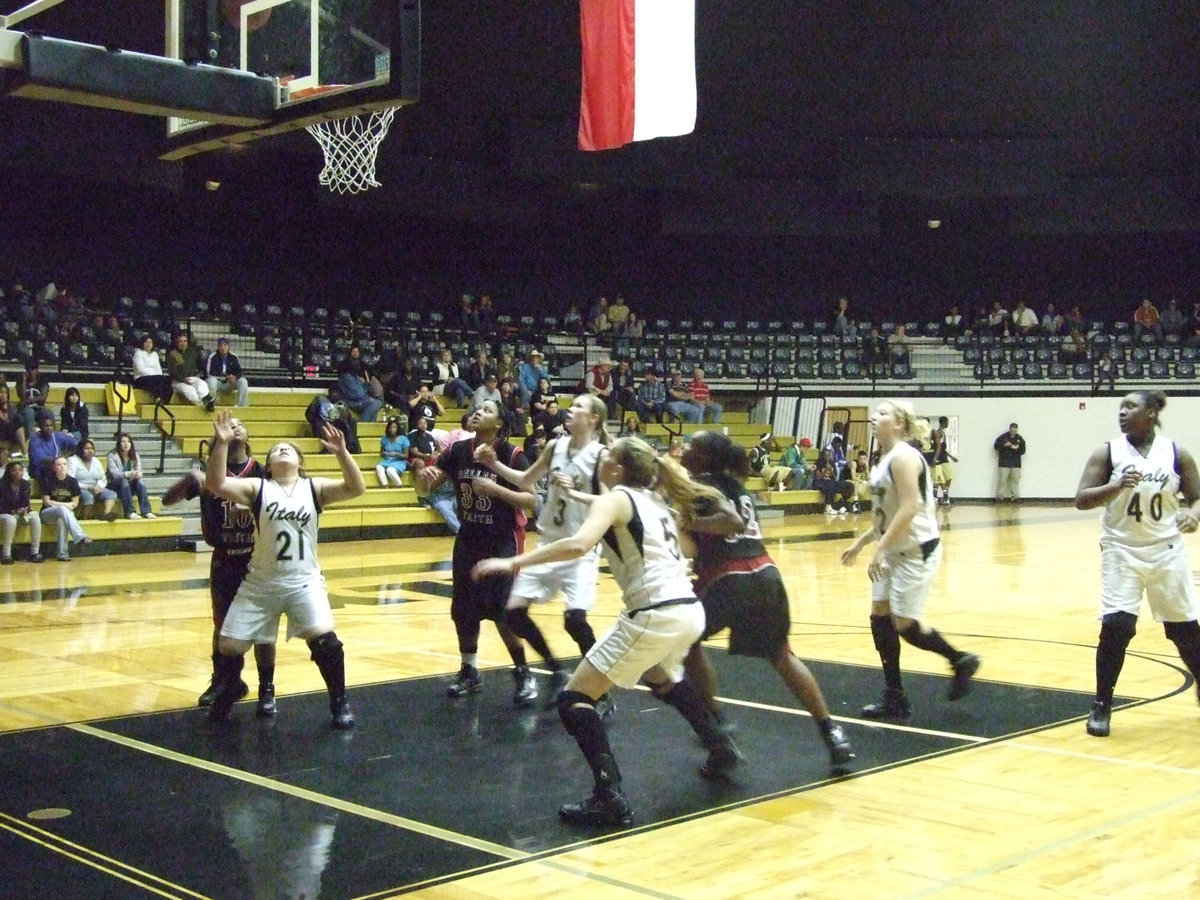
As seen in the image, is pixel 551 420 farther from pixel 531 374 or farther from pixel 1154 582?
pixel 1154 582

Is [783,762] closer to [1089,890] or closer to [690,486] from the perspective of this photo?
[690,486]

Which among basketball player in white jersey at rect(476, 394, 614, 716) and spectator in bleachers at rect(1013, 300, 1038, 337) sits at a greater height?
spectator in bleachers at rect(1013, 300, 1038, 337)

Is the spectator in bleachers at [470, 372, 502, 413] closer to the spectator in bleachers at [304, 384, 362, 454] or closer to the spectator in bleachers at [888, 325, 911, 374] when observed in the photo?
the spectator in bleachers at [304, 384, 362, 454]

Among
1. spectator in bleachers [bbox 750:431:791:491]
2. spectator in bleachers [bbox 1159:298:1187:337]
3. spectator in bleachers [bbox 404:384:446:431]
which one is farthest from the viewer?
spectator in bleachers [bbox 1159:298:1187:337]

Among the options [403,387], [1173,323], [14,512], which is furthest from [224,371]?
[1173,323]

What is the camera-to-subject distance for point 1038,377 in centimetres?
2969

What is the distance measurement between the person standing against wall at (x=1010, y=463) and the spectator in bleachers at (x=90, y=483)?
1895 centimetres

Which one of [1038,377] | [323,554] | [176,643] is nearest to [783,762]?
[176,643]

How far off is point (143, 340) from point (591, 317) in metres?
12.2

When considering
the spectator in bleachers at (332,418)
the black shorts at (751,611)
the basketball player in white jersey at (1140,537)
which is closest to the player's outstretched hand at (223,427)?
the black shorts at (751,611)

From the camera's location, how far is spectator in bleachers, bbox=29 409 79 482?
54.7 feet

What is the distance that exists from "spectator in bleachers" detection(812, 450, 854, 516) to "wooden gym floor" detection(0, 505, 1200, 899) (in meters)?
14.8

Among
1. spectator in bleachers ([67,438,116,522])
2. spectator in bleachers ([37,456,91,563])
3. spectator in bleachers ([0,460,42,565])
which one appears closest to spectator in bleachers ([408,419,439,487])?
spectator in bleachers ([67,438,116,522])

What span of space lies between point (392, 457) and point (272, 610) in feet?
44.9
